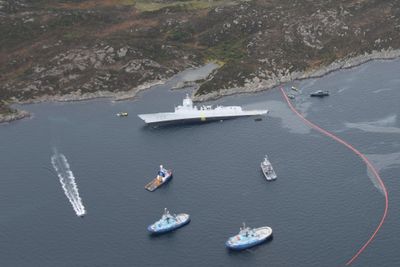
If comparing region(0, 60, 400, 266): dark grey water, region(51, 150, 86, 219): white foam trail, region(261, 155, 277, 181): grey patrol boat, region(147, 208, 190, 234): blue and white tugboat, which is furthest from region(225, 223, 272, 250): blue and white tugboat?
region(51, 150, 86, 219): white foam trail

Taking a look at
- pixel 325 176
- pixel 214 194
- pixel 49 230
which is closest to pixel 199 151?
pixel 214 194

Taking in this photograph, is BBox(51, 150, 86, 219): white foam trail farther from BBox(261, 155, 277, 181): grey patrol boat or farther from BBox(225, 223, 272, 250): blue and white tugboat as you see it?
BBox(261, 155, 277, 181): grey patrol boat

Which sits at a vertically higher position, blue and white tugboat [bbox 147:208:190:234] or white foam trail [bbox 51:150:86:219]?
white foam trail [bbox 51:150:86:219]

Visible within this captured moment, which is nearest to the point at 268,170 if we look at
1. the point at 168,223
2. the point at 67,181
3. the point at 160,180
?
the point at 160,180

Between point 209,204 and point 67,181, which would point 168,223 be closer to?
point 209,204

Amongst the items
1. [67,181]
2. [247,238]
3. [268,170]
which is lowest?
[247,238]

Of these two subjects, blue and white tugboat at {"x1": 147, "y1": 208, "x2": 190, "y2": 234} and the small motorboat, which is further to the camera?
the small motorboat

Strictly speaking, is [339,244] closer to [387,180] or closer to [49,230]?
[387,180]

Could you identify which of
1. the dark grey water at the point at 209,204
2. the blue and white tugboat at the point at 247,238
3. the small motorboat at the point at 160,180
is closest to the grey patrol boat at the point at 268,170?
the dark grey water at the point at 209,204
